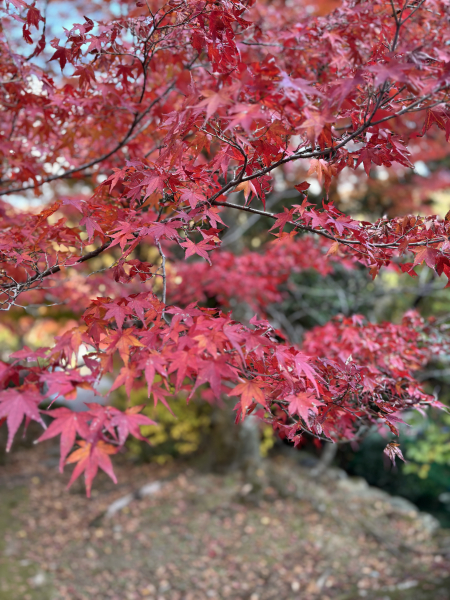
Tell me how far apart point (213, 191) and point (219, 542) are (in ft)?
15.2

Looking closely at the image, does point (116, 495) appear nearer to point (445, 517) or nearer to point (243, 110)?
point (445, 517)

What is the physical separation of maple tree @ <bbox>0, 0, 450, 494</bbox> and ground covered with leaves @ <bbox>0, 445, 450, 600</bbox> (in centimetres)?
297

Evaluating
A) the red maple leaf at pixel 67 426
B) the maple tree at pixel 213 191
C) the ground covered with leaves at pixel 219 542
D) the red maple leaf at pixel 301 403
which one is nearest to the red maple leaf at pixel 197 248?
the maple tree at pixel 213 191

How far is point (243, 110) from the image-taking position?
132 cm

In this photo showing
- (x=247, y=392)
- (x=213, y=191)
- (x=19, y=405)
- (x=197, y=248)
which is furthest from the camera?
(x=213, y=191)

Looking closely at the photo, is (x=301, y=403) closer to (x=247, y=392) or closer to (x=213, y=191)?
(x=247, y=392)

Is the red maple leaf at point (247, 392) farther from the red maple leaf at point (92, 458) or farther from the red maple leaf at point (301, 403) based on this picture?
the red maple leaf at point (92, 458)

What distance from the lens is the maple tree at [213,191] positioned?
1413 millimetres

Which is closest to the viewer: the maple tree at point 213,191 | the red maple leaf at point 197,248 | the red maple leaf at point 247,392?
the maple tree at point 213,191

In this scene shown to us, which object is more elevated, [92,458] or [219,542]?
[92,458]

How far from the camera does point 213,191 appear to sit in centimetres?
228

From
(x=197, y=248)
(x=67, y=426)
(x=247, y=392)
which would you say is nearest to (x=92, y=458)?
(x=67, y=426)

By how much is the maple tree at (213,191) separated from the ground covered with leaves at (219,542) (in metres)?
2.97

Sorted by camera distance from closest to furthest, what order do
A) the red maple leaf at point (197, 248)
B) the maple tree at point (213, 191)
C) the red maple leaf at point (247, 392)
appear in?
the maple tree at point (213, 191) < the red maple leaf at point (247, 392) < the red maple leaf at point (197, 248)
